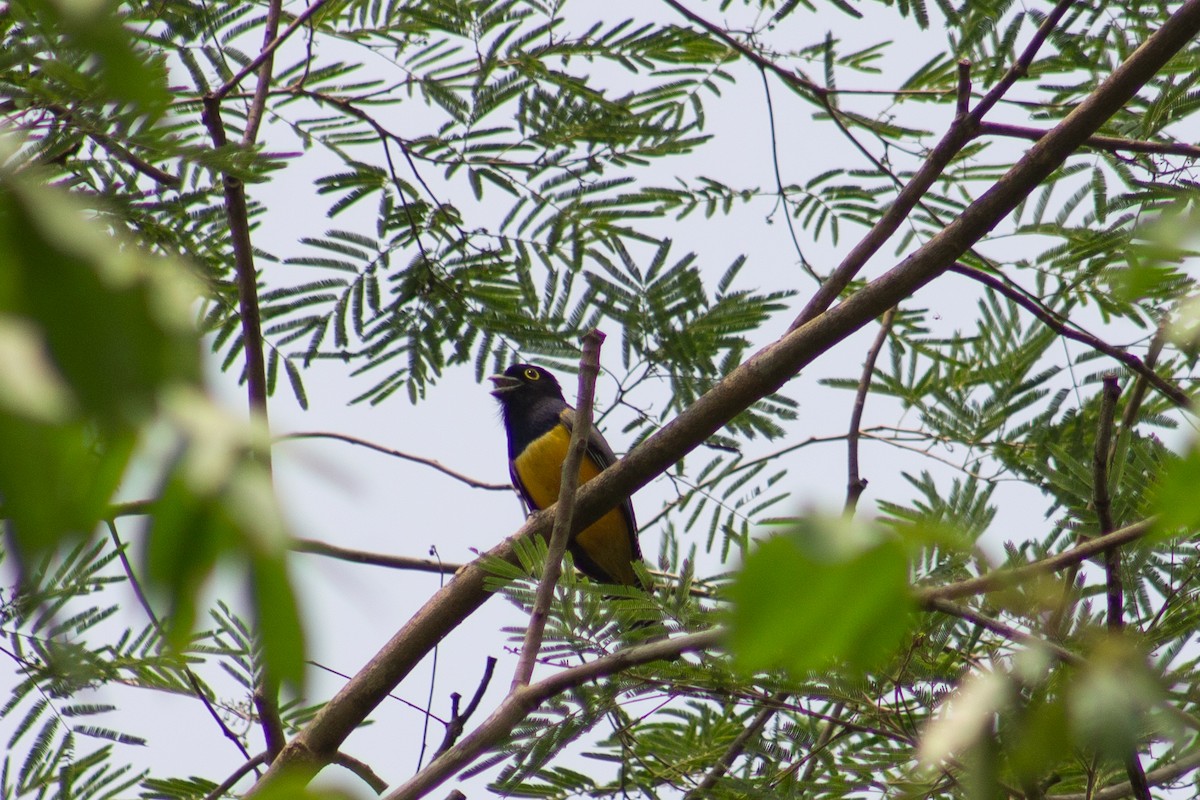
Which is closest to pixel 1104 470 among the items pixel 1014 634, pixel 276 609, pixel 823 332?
pixel 823 332

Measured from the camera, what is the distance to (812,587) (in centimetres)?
77

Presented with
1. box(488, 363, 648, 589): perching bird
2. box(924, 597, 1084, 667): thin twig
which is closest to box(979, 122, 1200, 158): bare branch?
box(924, 597, 1084, 667): thin twig

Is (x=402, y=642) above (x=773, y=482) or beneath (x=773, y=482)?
beneath

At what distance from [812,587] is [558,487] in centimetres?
664

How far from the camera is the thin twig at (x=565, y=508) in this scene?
2.47 metres

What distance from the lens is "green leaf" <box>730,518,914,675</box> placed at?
76 cm

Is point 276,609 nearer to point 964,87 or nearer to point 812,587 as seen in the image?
point 812,587

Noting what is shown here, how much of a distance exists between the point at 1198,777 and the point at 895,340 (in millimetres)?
2385

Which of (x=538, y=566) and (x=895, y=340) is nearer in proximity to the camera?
(x=538, y=566)

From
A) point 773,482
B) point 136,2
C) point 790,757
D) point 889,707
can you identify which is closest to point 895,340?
point 773,482

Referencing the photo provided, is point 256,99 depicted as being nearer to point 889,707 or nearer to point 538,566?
point 538,566

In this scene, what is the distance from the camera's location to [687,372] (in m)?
4.71

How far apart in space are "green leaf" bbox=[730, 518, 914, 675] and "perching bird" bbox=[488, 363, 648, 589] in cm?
598

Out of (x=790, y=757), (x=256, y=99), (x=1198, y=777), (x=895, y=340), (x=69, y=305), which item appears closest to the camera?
(x=69, y=305)
